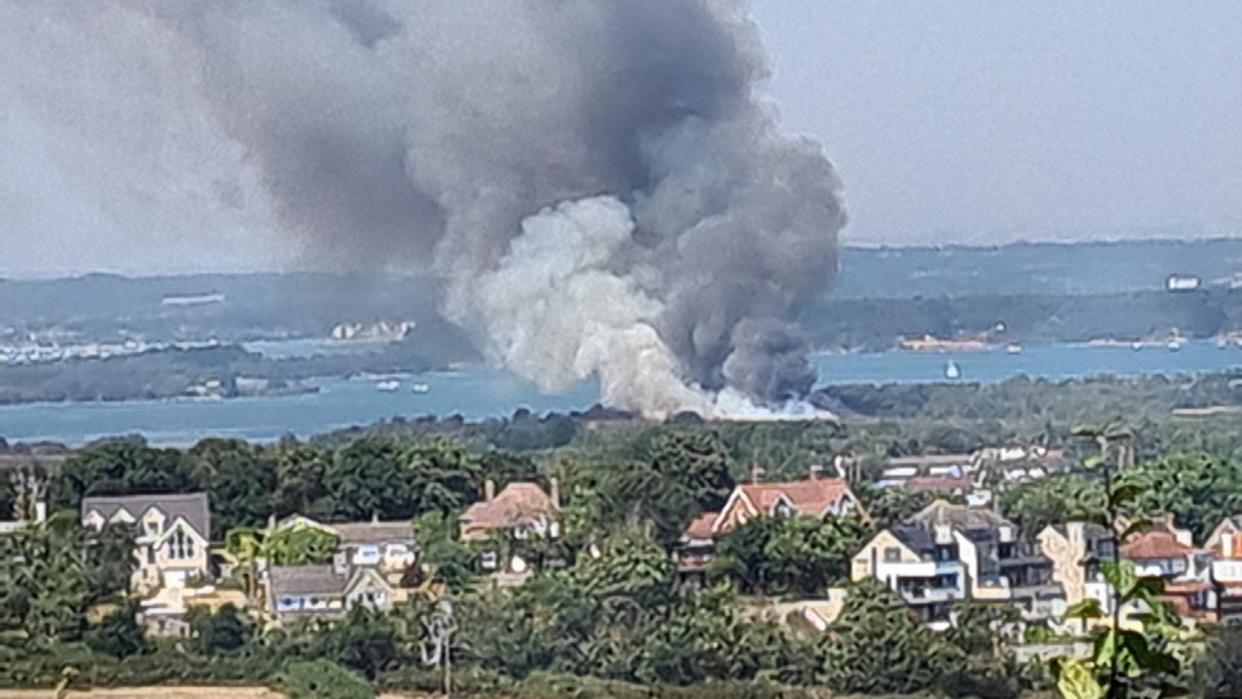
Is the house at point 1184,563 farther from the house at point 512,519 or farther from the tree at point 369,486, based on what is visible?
the tree at point 369,486

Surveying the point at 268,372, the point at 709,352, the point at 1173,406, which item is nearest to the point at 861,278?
the point at 709,352

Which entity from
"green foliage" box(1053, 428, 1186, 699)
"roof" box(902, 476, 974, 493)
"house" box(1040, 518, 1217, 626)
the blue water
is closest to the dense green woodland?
"house" box(1040, 518, 1217, 626)

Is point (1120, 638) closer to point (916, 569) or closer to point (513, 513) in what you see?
point (916, 569)

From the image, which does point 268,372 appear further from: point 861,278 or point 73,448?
point 861,278

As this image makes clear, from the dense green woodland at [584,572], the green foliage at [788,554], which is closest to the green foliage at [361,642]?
the dense green woodland at [584,572]

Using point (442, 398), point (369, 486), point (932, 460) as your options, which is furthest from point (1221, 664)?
point (442, 398)
